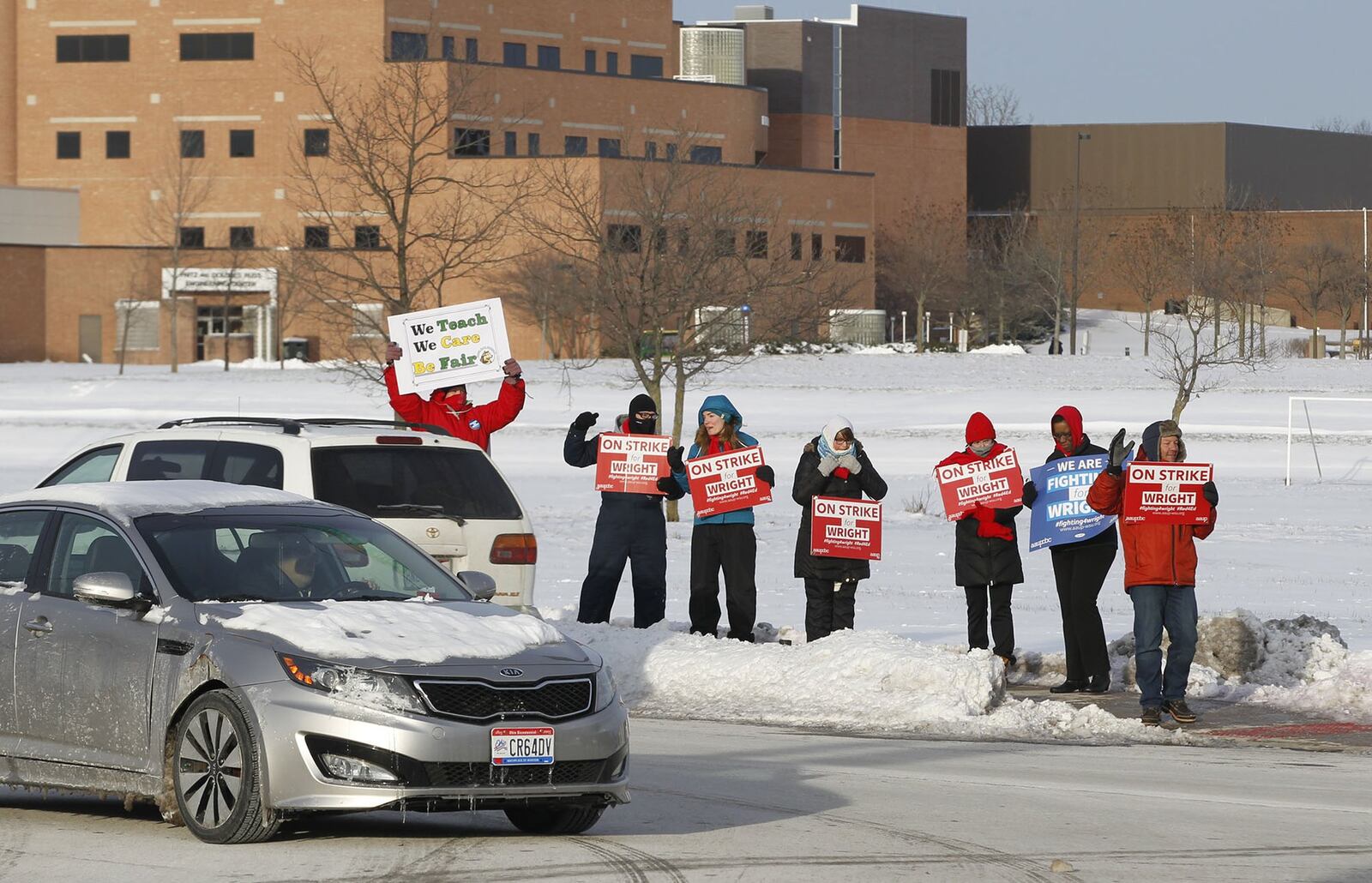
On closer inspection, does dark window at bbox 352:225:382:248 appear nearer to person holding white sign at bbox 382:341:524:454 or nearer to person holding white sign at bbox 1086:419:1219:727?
person holding white sign at bbox 382:341:524:454

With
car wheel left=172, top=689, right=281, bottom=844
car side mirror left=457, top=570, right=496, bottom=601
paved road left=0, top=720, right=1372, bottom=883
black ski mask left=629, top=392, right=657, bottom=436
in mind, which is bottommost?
paved road left=0, top=720, right=1372, bottom=883

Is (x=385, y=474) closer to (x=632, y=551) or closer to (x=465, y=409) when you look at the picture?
(x=632, y=551)

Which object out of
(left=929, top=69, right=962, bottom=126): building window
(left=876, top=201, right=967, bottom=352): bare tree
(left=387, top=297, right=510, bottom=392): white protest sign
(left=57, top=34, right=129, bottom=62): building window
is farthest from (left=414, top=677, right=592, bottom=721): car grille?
(left=929, top=69, right=962, bottom=126): building window

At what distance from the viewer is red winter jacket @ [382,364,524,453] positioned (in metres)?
16.5

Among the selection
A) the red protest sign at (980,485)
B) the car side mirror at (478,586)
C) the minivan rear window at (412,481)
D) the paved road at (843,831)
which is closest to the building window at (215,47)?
the red protest sign at (980,485)

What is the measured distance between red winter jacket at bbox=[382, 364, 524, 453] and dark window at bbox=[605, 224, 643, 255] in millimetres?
17754

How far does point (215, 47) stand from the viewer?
283 ft

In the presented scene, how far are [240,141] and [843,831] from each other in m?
81.2

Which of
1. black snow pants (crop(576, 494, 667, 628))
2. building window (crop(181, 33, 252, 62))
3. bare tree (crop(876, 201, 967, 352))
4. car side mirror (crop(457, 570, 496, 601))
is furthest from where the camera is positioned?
bare tree (crop(876, 201, 967, 352))

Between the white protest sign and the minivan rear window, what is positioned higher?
the white protest sign

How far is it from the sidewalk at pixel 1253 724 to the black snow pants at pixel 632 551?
2.80 m

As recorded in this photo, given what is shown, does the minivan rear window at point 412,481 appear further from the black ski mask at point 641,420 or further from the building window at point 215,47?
the building window at point 215,47

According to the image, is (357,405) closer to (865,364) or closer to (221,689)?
(865,364)

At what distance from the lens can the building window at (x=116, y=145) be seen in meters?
87.4
